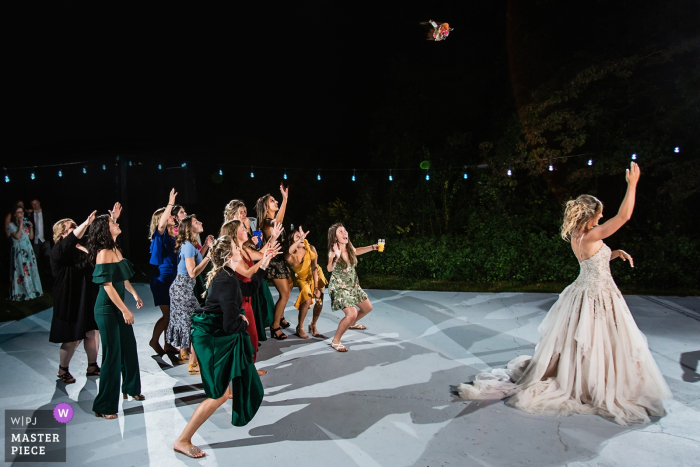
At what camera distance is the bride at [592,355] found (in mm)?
3781

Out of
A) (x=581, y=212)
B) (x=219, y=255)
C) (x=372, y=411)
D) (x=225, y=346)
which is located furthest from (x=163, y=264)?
(x=581, y=212)

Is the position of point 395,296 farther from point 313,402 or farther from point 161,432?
point 161,432

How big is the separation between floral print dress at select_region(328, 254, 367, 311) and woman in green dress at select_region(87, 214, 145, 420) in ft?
7.24

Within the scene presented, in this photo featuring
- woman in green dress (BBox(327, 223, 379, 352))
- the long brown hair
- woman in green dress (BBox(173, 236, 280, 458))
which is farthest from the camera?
the long brown hair

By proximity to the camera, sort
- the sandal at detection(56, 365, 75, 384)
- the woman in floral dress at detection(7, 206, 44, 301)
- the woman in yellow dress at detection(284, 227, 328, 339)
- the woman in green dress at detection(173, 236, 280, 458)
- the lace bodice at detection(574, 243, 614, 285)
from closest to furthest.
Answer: the woman in green dress at detection(173, 236, 280, 458) < the lace bodice at detection(574, 243, 614, 285) < the sandal at detection(56, 365, 75, 384) < the woman in yellow dress at detection(284, 227, 328, 339) < the woman in floral dress at detection(7, 206, 44, 301)

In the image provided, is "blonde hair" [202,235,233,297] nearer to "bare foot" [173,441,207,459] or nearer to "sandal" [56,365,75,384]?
"bare foot" [173,441,207,459]

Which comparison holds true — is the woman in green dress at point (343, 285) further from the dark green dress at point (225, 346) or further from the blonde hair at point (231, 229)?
the dark green dress at point (225, 346)

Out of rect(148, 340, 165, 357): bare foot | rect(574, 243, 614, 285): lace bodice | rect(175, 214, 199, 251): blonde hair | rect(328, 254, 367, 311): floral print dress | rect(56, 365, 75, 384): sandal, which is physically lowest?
rect(56, 365, 75, 384): sandal

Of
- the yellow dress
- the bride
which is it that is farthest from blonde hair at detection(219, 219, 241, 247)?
the bride

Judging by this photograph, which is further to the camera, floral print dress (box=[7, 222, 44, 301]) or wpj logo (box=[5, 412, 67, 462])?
floral print dress (box=[7, 222, 44, 301])


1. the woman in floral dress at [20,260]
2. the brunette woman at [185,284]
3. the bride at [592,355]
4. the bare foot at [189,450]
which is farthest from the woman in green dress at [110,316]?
the woman in floral dress at [20,260]

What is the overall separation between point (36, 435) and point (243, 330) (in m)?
1.83

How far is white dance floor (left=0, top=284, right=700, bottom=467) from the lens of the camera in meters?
3.26

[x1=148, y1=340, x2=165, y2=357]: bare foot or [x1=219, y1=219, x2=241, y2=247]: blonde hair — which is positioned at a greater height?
[x1=219, y1=219, x2=241, y2=247]: blonde hair
